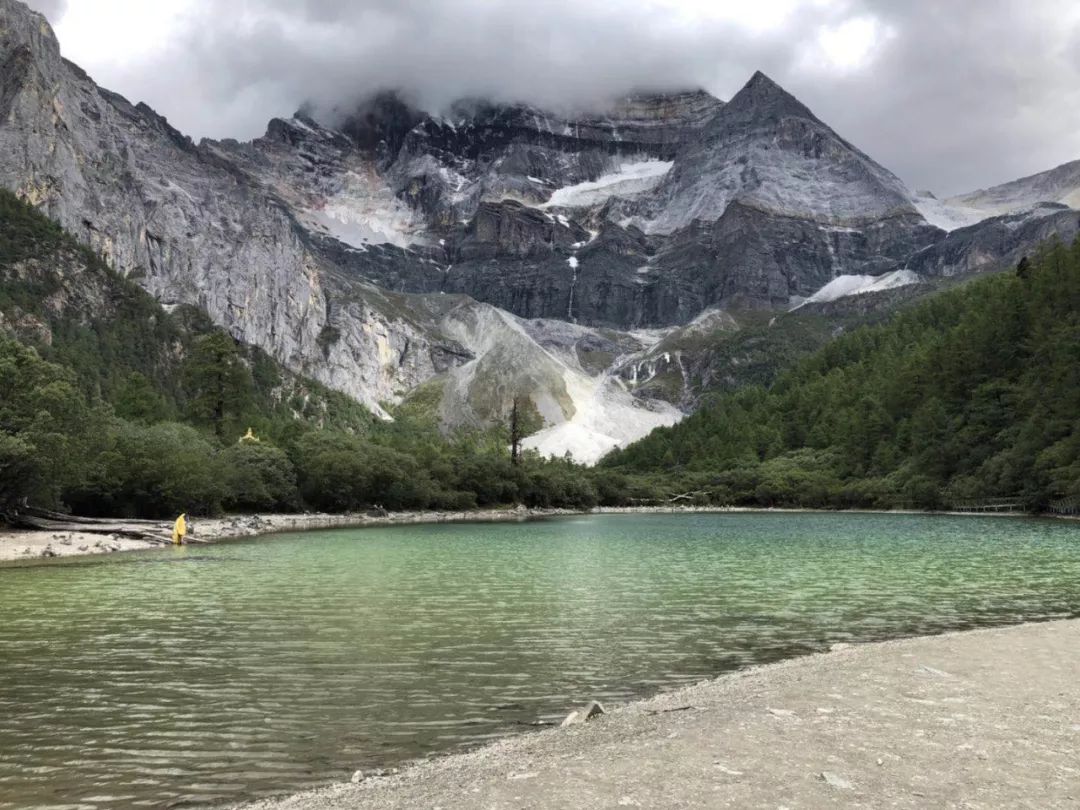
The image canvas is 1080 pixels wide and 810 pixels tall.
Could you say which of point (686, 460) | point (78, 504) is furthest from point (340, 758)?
point (686, 460)

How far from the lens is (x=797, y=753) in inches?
354

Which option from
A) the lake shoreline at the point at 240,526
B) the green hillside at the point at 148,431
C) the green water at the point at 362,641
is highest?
the green hillside at the point at 148,431

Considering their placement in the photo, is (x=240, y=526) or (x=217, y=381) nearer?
(x=240, y=526)

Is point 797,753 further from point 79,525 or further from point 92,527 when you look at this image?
point 79,525

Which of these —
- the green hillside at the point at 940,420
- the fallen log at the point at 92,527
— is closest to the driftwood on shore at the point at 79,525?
the fallen log at the point at 92,527

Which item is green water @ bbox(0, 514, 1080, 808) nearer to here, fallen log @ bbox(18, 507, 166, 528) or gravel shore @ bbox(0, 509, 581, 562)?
gravel shore @ bbox(0, 509, 581, 562)

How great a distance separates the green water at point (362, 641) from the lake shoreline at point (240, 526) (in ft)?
15.4

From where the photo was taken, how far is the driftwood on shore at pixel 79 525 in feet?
162

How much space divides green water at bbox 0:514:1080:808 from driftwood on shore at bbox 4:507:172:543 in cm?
985

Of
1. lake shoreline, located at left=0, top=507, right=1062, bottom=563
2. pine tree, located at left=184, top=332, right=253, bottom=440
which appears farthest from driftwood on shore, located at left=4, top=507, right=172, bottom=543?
pine tree, located at left=184, top=332, right=253, bottom=440

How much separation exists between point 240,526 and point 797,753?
204ft

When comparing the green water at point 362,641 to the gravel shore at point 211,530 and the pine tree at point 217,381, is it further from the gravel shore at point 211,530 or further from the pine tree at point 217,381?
the pine tree at point 217,381

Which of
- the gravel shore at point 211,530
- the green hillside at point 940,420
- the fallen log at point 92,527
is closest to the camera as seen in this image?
the gravel shore at point 211,530

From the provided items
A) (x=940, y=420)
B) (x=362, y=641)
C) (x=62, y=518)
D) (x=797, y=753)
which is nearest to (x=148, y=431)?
(x=62, y=518)
